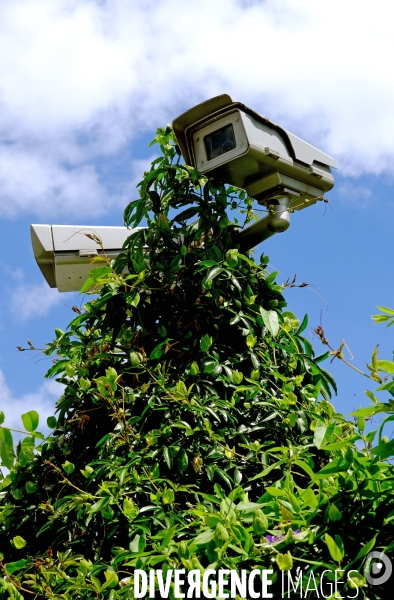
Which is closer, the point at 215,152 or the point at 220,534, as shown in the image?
the point at 220,534

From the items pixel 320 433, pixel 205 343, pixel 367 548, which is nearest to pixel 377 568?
pixel 367 548

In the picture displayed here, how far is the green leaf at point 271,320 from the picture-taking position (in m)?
2.14

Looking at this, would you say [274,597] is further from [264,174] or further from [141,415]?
[264,174]

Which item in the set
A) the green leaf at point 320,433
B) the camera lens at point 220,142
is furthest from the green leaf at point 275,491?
the camera lens at point 220,142

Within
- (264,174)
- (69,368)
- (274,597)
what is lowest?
(274,597)

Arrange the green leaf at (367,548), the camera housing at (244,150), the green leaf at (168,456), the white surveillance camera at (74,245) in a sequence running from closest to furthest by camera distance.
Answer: the green leaf at (367,548) → the green leaf at (168,456) → the camera housing at (244,150) → the white surveillance camera at (74,245)

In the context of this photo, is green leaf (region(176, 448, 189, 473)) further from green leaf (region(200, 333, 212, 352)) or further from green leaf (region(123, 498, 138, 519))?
green leaf (region(200, 333, 212, 352))

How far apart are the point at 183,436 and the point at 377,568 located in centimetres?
80

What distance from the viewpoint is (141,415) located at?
6.53 ft

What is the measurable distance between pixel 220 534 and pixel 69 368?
0.95m

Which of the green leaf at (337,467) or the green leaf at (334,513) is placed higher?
the green leaf at (337,467)

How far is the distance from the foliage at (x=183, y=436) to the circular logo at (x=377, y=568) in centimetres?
5

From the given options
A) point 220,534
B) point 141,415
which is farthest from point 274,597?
point 141,415

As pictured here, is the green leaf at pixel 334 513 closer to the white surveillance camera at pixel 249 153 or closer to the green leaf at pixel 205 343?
the green leaf at pixel 205 343
